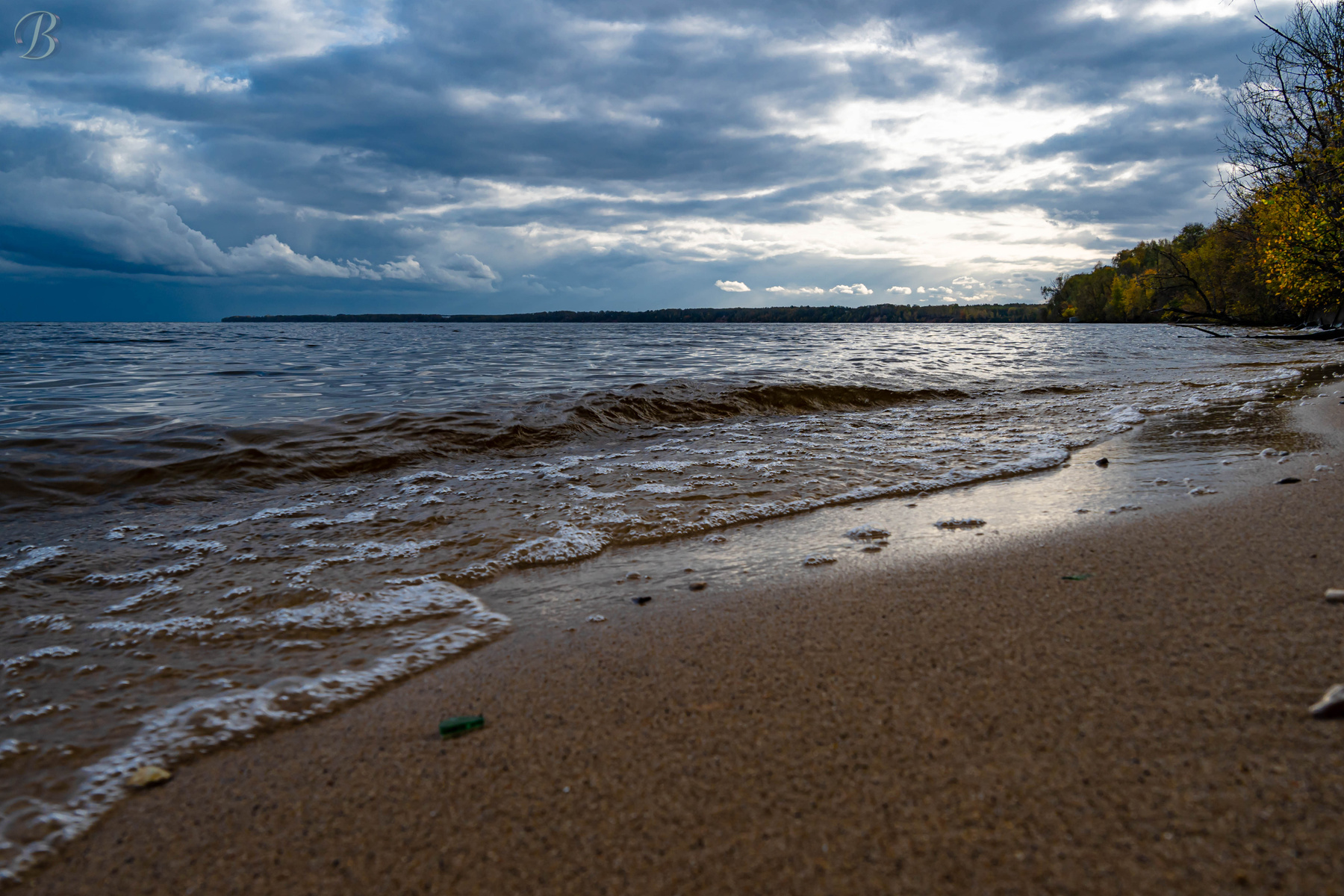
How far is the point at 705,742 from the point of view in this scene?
1769 millimetres

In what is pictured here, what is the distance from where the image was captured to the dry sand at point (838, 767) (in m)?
1.27

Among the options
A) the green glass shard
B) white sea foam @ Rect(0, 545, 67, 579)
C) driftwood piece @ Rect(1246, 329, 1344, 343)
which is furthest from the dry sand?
driftwood piece @ Rect(1246, 329, 1344, 343)

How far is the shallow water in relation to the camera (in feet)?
8.00

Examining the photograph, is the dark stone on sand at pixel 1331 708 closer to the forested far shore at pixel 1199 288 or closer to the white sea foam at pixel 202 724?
the white sea foam at pixel 202 724

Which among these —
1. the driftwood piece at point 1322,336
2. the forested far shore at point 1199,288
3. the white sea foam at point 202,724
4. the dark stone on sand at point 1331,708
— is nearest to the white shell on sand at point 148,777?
the white sea foam at point 202,724

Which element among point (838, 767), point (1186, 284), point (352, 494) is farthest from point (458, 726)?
point (1186, 284)

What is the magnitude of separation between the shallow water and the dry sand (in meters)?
0.46

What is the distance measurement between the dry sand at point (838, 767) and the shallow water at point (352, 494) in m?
0.46

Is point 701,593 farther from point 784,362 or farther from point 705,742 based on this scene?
point 784,362

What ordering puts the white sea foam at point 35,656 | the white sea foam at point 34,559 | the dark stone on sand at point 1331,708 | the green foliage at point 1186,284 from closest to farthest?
the dark stone on sand at point 1331,708 < the white sea foam at point 35,656 < the white sea foam at point 34,559 < the green foliage at point 1186,284

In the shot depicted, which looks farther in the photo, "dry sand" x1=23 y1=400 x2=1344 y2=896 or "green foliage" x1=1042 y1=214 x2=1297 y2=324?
"green foliage" x1=1042 y1=214 x2=1297 y2=324

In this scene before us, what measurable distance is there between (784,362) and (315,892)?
60.2 ft

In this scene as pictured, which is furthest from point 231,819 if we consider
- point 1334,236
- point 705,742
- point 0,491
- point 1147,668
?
point 1334,236

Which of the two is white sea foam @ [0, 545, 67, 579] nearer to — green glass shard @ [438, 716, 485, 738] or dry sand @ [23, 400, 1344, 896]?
dry sand @ [23, 400, 1344, 896]
